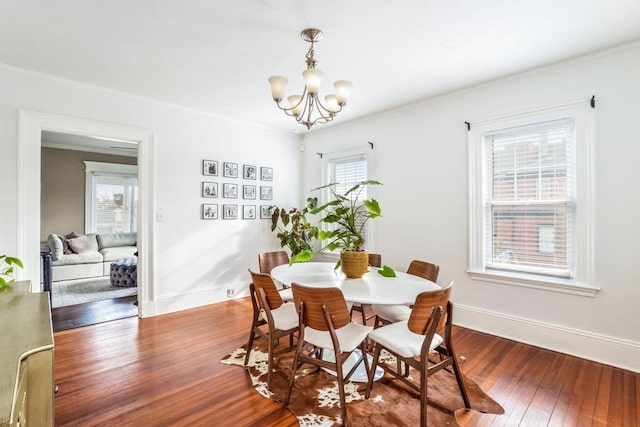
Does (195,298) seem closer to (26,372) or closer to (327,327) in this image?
(327,327)

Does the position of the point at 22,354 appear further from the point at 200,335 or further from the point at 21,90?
the point at 21,90

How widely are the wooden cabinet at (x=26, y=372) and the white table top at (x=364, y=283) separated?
137 centimetres

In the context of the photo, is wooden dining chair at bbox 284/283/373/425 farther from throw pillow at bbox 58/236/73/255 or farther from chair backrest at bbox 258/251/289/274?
throw pillow at bbox 58/236/73/255

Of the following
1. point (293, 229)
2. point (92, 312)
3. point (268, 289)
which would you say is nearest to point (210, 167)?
point (293, 229)

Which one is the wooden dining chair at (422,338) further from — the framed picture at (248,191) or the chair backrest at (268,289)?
the framed picture at (248,191)

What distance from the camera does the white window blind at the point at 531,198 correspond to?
9.11 feet

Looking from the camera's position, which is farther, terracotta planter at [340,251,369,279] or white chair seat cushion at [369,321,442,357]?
terracotta planter at [340,251,369,279]

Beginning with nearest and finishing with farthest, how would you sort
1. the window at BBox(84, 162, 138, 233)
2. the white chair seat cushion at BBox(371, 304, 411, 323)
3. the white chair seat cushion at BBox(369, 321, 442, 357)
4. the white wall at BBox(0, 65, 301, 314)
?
the white chair seat cushion at BBox(369, 321, 442, 357)
the white chair seat cushion at BBox(371, 304, 411, 323)
the white wall at BBox(0, 65, 301, 314)
the window at BBox(84, 162, 138, 233)

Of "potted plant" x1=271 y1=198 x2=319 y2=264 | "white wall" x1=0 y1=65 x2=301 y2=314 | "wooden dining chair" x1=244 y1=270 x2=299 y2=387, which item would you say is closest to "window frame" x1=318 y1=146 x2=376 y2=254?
"potted plant" x1=271 y1=198 x2=319 y2=264

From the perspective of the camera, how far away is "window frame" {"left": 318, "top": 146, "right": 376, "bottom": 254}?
426 cm

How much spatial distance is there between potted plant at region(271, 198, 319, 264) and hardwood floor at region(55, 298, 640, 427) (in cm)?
174

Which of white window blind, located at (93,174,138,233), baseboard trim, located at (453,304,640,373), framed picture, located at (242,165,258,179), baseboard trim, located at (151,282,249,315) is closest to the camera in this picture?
baseboard trim, located at (453,304,640,373)

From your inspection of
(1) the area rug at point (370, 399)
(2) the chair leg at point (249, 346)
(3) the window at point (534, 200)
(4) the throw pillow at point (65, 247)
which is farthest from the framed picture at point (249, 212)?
(4) the throw pillow at point (65, 247)

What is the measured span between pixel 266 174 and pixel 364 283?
3033 millimetres
